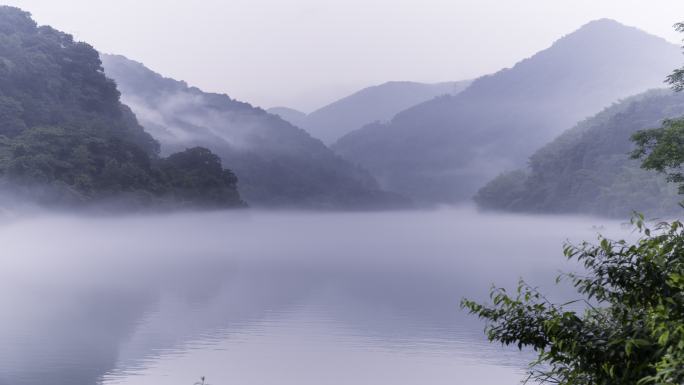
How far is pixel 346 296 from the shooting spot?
50219 mm

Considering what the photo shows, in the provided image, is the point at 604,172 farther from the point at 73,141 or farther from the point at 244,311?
the point at 244,311

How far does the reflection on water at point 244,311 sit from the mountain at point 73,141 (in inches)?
231

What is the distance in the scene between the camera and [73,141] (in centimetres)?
9775

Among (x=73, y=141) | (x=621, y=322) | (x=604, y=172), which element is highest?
(x=73, y=141)

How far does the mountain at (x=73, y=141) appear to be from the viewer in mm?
92312

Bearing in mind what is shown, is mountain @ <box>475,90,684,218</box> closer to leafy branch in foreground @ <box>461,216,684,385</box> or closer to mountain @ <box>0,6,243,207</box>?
mountain @ <box>0,6,243,207</box>

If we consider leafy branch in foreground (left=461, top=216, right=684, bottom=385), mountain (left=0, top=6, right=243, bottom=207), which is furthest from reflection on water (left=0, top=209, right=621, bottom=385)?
leafy branch in foreground (left=461, top=216, right=684, bottom=385)

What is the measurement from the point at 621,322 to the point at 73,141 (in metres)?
96.2

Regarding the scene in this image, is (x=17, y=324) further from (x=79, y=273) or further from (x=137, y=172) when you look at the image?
(x=137, y=172)

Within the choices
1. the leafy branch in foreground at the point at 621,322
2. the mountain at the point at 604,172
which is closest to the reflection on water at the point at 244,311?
the leafy branch in foreground at the point at 621,322

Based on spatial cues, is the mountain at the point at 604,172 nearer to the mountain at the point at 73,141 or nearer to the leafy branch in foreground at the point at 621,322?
the mountain at the point at 73,141

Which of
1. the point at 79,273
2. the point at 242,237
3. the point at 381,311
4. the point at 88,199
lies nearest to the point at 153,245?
the point at 88,199

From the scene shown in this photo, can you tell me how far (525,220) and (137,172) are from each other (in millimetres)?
82157

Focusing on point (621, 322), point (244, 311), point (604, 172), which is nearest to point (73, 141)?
point (244, 311)
